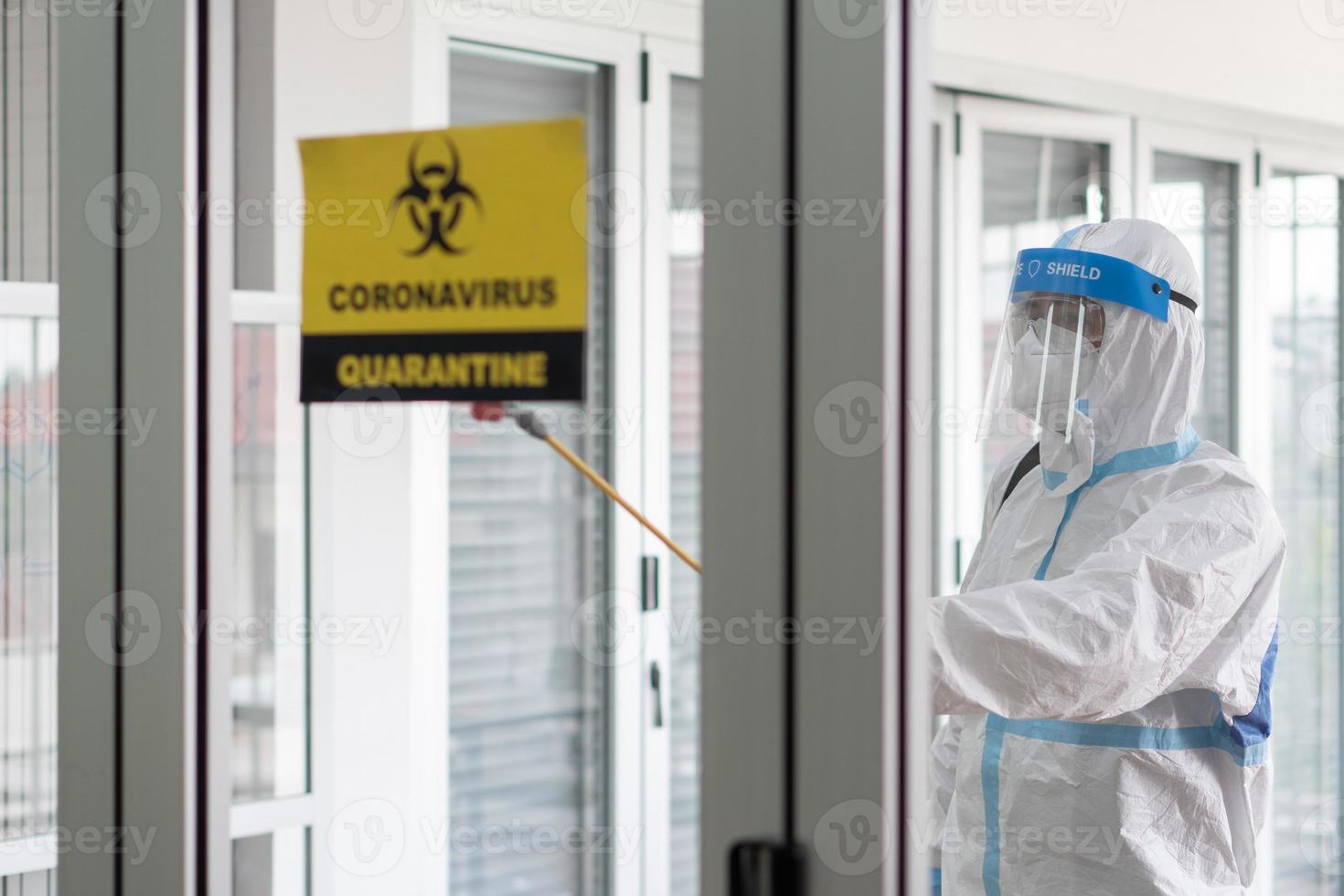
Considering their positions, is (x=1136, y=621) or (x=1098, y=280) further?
(x=1098, y=280)

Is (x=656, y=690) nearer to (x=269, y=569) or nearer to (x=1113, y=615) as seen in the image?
(x=269, y=569)

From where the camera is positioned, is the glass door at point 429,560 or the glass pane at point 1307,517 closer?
the glass door at point 429,560

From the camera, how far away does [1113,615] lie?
1.05 m

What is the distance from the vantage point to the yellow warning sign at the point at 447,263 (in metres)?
0.75

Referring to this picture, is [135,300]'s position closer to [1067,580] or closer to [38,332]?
[1067,580]

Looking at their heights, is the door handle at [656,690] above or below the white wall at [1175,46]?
below

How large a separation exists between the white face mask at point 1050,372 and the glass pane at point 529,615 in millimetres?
715

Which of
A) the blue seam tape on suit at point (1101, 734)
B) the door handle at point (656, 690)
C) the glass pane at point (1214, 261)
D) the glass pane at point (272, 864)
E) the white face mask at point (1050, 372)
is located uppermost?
the glass pane at point (1214, 261)

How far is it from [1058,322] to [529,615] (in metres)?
1.26

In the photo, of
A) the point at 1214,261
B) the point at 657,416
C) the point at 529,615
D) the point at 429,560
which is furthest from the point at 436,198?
the point at 1214,261

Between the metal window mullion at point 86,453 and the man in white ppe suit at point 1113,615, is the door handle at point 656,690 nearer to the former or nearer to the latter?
the man in white ppe suit at point 1113,615

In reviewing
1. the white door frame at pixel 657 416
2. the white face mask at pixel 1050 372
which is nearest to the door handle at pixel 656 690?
the white door frame at pixel 657 416

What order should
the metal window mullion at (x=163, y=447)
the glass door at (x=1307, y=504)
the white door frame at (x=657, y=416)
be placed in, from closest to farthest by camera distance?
1. the metal window mullion at (x=163, y=447)
2. the white door frame at (x=657, y=416)
3. the glass door at (x=1307, y=504)

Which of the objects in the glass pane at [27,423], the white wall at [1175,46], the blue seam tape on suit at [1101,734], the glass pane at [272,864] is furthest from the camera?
the white wall at [1175,46]
